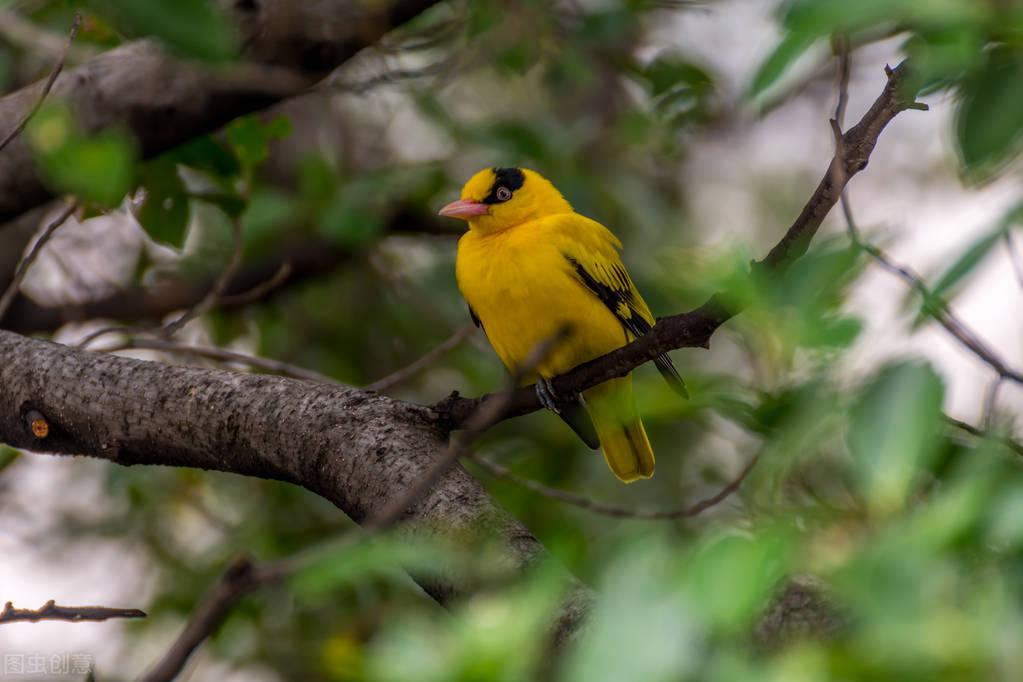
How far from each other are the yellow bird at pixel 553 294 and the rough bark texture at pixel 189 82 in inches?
35.1

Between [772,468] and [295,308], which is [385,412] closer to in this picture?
[772,468]

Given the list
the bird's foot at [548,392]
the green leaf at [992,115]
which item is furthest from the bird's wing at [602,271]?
the green leaf at [992,115]

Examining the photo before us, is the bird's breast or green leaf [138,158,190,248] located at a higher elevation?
green leaf [138,158,190,248]

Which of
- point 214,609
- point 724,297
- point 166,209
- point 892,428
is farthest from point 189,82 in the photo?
point 892,428

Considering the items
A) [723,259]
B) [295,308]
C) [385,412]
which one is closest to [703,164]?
[295,308]

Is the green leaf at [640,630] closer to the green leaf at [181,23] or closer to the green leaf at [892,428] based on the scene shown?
the green leaf at [892,428]

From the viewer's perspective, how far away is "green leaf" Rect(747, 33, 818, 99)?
1021 millimetres

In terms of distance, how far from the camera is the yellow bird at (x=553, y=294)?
3828mm

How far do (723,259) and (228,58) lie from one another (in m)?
0.57

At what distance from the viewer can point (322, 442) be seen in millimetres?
2281

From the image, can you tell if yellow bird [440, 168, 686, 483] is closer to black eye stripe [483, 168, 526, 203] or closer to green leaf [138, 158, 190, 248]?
black eye stripe [483, 168, 526, 203]

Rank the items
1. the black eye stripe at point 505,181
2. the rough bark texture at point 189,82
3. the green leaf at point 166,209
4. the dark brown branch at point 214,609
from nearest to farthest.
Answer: the dark brown branch at point 214,609, the rough bark texture at point 189,82, the green leaf at point 166,209, the black eye stripe at point 505,181

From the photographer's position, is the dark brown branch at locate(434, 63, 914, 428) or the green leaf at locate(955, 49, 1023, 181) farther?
the dark brown branch at locate(434, 63, 914, 428)

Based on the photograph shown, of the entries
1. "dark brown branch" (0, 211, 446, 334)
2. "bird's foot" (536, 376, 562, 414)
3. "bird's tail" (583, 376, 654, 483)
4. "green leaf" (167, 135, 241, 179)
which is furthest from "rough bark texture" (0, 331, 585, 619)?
"dark brown branch" (0, 211, 446, 334)
